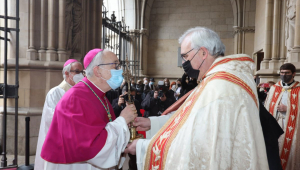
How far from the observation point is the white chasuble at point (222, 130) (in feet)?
5.48

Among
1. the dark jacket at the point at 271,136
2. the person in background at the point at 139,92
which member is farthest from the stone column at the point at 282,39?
the dark jacket at the point at 271,136

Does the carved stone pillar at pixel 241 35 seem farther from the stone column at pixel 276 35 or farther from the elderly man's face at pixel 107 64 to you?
the elderly man's face at pixel 107 64

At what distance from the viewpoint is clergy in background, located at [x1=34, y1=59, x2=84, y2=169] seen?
349 centimetres

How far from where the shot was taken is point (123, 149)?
7.07ft

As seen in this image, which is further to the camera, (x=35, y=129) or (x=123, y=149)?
(x=35, y=129)

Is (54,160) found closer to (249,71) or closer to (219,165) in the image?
(219,165)

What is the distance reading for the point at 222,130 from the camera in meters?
1.67

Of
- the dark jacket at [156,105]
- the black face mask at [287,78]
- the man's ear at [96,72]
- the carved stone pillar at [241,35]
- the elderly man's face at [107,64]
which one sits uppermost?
the carved stone pillar at [241,35]

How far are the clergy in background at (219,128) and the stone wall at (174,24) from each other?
17.0 meters

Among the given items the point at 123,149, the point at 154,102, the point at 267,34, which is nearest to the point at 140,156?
the point at 123,149

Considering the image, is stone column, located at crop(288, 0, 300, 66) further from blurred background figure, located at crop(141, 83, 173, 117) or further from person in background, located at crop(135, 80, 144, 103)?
person in background, located at crop(135, 80, 144, 103)

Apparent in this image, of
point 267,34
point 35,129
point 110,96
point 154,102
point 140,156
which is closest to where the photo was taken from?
point 140,156

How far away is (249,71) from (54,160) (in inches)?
63.1

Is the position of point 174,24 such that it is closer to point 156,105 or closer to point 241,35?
point 241,35
